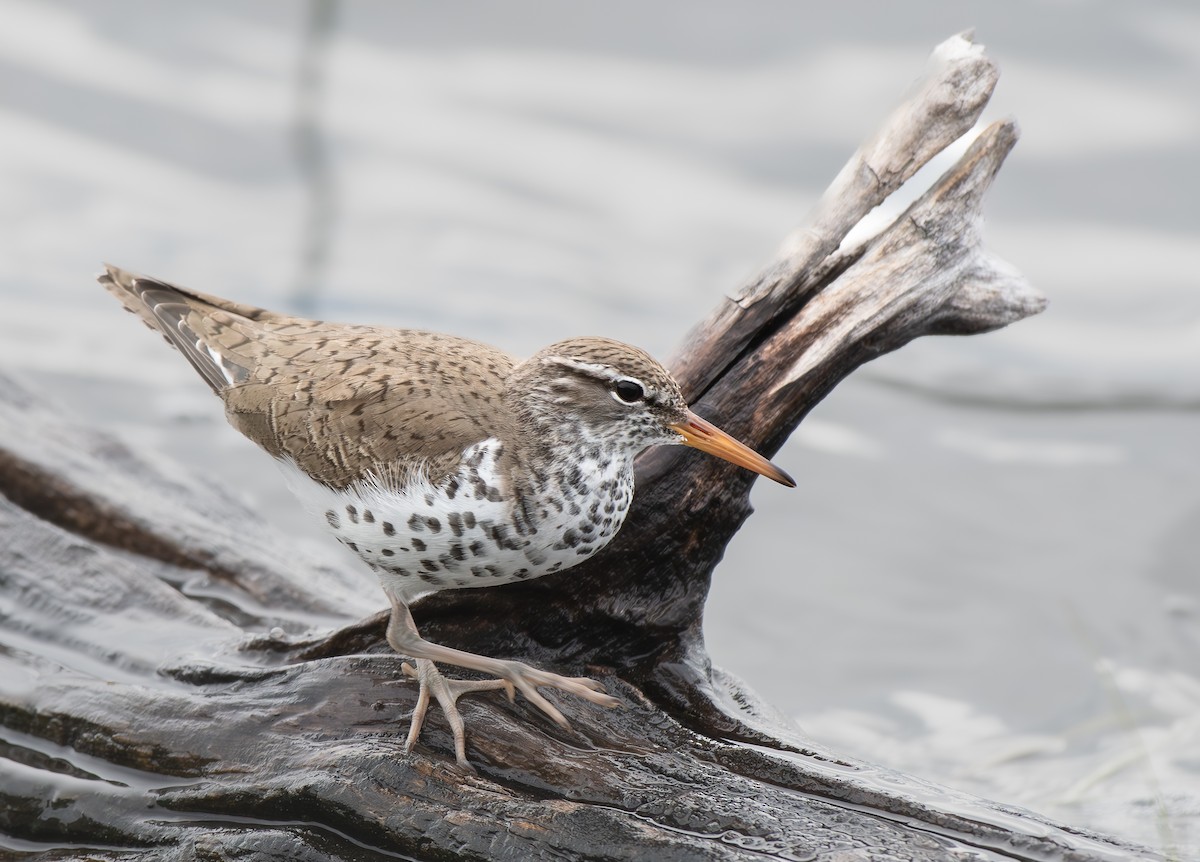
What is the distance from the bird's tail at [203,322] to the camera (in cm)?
559

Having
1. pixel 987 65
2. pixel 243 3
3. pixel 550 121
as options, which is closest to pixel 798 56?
pixel 550 121

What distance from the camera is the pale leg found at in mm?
4648

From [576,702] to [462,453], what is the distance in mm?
982

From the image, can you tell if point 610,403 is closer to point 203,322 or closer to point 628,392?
point 628,392

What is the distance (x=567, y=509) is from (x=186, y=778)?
5.28 ft

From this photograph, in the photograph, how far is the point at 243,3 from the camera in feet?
46.9

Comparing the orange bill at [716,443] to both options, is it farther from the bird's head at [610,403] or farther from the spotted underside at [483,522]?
the spotted underside at [483,522]

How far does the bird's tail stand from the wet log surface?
1.03 metres

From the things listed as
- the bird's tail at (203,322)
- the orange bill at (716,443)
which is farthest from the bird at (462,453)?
the bird's tail at (203,322)

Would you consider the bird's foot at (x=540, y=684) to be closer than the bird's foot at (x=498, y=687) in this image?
No

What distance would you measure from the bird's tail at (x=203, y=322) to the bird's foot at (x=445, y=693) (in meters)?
1.49

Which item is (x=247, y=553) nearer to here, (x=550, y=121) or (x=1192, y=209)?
(x=550, y=121)

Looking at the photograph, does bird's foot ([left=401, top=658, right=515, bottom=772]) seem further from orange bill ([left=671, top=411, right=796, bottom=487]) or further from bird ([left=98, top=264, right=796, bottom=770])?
orange bill ([left=671, top=411, right=796, bottom=487])

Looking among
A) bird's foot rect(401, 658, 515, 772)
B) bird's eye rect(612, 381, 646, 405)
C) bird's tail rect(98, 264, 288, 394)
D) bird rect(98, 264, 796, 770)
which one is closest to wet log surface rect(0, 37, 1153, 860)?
bird's foot rect(401, 658, 515, 772)
